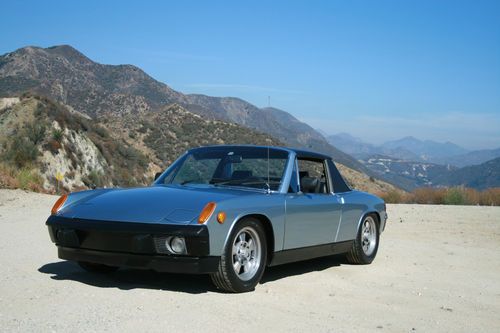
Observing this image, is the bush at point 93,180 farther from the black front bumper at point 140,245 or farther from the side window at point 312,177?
the black front bumper at point 140,245

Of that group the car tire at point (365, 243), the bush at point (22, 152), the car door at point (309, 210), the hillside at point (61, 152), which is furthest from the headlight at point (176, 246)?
the bush at point (22, 152)

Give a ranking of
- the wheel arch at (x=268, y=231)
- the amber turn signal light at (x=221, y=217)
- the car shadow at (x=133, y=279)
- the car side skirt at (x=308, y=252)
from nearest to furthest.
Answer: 1. the amber turn signal light at (x=221, y=217)
2. the car shadow at (x=133, y=279)
3. the wheel arch at (x=268, y=231)
4. the car side skirt at (x=308, y=252)

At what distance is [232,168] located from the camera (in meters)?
7.32

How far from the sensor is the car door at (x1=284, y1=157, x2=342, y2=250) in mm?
6746

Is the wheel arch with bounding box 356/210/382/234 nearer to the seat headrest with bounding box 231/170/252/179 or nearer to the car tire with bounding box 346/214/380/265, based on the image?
the car tire with bounding box 346/214/380/265

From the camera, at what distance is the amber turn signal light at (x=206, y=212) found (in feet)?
18.2

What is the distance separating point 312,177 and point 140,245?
257 cm

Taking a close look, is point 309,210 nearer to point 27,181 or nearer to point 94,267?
Answer: point 94,267

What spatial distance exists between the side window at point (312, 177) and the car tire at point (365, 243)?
85 centimetres

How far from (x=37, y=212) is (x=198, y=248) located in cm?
996

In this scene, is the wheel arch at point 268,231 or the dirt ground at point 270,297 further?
the wheel arch at point 268,231

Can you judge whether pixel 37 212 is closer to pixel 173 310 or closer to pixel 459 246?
pixel 459 246

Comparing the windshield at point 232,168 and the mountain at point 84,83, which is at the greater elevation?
the mountain at point 84,83

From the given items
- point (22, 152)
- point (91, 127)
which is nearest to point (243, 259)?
point (22, 152)
